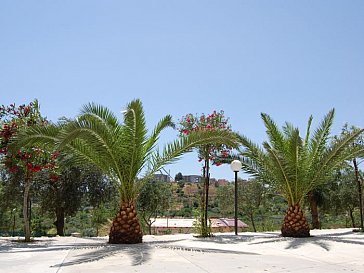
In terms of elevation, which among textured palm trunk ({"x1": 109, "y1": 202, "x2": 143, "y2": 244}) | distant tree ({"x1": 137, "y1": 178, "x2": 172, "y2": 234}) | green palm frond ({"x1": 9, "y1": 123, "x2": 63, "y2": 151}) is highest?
green palm frond ({"x1": 9, "y1": 123, "x2": 63, "y2": 151})

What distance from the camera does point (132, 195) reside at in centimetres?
1082

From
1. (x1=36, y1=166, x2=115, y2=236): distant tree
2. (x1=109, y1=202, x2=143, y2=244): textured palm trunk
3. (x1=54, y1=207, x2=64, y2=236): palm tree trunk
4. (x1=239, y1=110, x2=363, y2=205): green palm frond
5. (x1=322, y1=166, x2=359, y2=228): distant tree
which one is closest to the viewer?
(x1=109, y1=202, x2=143, y2=244): textured palm trunk

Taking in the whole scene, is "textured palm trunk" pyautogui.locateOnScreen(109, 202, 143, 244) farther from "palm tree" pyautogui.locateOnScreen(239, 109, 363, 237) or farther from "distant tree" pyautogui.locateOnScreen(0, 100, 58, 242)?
"palm tree" pyautogui.locateOnScreen(239, 109, 363, 237)

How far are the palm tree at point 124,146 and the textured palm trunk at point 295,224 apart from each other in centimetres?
370

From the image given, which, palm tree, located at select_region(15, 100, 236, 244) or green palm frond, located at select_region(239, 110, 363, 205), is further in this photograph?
green palm frond, located at select_region(239, 110, 363, 205)

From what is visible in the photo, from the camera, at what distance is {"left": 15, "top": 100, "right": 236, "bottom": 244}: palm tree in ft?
31.8

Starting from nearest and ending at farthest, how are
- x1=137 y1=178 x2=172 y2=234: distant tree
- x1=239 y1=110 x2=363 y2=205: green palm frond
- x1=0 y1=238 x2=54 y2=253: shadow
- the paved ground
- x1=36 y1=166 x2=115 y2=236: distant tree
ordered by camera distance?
the paved ground < x1=0 y1=238 x2=54 y2=253: shadow < x1=239 y1=110 x2=363 y2=205: green palm frond < x1=36 y1=166 x2=115 y2=236: distant tree < x1=137 y1=178 x2=172 y2=234: distant tree

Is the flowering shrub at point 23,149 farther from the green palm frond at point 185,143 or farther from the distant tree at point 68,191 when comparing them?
the distant tree at point 68,191

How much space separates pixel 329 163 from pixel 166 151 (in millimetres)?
5813

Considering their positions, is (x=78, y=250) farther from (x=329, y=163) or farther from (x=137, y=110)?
(x=329, y=163)

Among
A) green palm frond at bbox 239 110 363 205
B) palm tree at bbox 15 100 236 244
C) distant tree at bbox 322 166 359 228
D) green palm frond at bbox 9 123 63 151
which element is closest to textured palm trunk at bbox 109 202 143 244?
palm tree at bbox 15 100 236 244

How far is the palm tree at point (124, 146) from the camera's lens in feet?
31.8

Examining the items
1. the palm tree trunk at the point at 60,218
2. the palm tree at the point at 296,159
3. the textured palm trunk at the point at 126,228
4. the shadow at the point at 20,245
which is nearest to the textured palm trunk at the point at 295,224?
the palm tree at the point at 296,159

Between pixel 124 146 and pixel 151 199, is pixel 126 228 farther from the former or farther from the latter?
pixel 151 199
